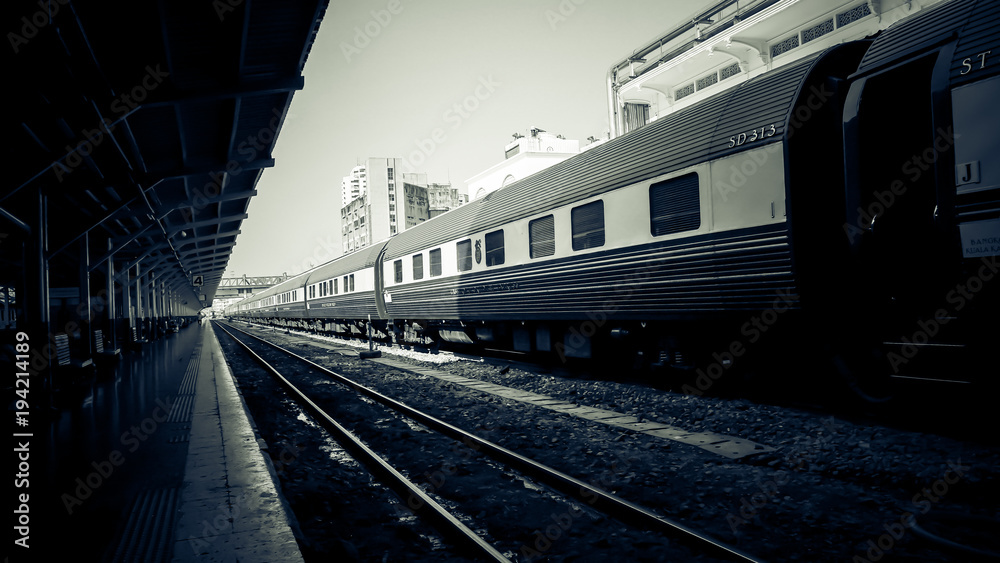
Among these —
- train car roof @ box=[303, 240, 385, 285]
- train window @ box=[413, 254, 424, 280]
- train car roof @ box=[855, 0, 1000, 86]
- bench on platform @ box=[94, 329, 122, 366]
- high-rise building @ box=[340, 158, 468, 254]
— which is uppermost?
high-rise building @ box=[340, 158, 468, 254]

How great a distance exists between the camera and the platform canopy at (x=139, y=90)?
631 cm

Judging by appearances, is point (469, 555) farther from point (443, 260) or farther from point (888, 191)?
point (443, 260)

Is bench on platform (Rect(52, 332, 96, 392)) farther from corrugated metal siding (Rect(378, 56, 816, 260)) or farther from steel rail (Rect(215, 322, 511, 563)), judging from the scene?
corrugated metal siding (Rect(378, 56, 816, 260))

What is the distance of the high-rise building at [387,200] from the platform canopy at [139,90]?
6140 cm

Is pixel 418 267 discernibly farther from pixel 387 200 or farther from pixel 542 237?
pixel 387 200

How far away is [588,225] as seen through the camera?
8609mm

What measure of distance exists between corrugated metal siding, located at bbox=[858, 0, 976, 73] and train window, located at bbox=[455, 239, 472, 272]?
821cm

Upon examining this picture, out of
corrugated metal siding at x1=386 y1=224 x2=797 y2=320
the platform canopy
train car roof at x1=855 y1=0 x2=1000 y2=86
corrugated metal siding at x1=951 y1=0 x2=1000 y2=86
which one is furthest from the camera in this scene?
the platform canopy

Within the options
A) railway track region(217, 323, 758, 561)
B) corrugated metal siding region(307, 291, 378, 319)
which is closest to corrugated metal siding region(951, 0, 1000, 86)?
railway track region(217, 323, 758, 561)

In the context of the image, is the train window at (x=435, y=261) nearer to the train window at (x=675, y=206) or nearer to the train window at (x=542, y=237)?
the train window at (x=542, y=237)

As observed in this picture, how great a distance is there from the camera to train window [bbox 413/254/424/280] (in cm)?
1530

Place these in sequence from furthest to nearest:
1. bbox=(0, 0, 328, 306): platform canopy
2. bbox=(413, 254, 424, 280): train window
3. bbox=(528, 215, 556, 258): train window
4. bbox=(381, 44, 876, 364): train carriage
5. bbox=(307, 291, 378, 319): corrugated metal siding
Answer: bbox=(307, 291, 378, 319): corrugated metal siding < bbox=(413, 254, 424, 280): train window < bbox=(528, 215, 556, 258): train window < bbox=(0, 0, 328, 306): platform canopy < bbox=(381, 44, 876, 364): train carriage

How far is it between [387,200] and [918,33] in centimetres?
7945

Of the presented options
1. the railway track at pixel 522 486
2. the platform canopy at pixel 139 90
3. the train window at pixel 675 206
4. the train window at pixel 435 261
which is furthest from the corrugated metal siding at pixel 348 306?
the train window at pixel 675 206
